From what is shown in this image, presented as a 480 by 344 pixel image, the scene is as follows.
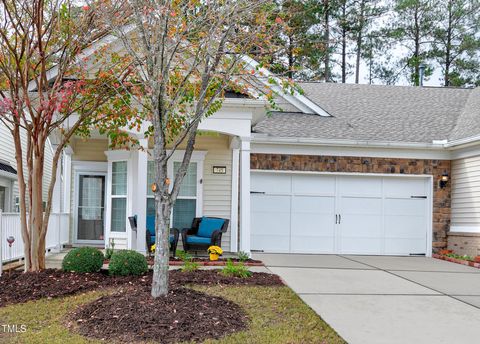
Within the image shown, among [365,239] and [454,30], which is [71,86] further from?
[454,30]

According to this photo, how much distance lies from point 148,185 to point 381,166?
18.4 ft

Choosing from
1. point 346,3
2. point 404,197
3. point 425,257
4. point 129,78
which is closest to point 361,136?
point 404,197

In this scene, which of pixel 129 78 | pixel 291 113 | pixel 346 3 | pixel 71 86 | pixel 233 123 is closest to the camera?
pixel 71 86

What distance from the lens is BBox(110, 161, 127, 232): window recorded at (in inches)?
456

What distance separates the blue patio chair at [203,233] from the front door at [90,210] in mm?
2718

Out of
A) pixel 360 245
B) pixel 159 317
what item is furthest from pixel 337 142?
pixel 159 317

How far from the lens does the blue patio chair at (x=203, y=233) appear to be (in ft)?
35.3

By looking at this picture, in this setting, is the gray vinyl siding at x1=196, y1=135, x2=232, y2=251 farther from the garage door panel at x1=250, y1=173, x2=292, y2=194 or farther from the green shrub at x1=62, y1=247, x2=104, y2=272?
the green shrub at x1=62, y1=247, x2=104, y2=272

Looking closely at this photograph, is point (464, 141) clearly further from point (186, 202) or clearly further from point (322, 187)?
point (186, 202)

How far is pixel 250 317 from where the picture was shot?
18.5 feet

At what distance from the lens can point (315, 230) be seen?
12.6 meters

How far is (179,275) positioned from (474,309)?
159 inches

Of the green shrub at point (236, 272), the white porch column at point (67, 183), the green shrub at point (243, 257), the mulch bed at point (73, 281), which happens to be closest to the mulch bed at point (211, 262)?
the green shrub at point (243, 257)

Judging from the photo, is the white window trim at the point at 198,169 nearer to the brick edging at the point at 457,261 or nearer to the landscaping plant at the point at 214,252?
the landscaping plant at the point at 214,252
